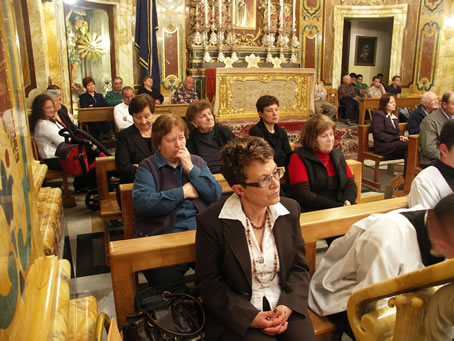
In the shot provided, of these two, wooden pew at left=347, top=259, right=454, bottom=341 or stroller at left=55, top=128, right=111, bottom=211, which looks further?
stroller at left=55, top=128, right=111, bottom=211

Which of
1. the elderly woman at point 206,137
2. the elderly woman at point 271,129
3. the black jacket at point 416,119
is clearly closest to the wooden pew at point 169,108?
the elderly woman at point 271,129

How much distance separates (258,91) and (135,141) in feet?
15.5

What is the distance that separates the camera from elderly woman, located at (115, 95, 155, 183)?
3.30 m

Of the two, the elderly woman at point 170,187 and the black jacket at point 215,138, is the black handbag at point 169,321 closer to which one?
the elderly woman at point 170,187

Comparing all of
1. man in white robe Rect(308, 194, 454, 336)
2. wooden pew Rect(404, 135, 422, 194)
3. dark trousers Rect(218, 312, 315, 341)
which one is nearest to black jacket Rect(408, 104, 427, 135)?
wooden pew Rect(404, 135, 422, 194)

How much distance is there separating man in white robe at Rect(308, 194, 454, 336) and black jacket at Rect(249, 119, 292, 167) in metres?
2.03

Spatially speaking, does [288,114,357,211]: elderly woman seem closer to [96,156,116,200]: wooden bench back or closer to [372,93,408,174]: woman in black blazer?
[96,156,116,200]: wooden bench back

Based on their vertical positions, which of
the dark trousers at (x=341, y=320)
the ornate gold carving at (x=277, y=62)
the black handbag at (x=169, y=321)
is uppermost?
the ornate gold carving at (x=277, y=62)

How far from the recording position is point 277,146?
12.8 ft

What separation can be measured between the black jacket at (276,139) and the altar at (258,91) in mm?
3497

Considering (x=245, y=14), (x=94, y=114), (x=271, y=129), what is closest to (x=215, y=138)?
(x=271, y=129)

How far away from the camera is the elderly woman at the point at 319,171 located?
111 inches

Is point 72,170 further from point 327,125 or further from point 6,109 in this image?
point 6,109

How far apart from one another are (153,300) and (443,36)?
→ 1142cm
